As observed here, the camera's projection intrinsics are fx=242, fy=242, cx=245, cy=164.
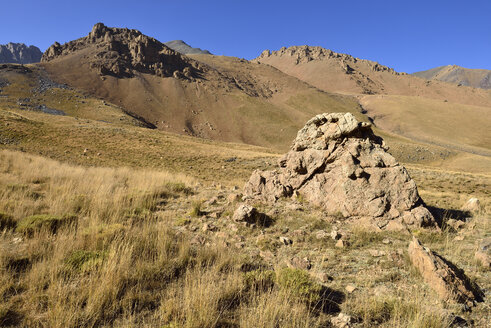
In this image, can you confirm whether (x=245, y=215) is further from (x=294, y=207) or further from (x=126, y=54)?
(x=126, y=54)

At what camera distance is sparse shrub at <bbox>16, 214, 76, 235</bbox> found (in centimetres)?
448

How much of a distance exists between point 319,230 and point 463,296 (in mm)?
2830

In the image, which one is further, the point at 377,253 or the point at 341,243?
the point at 341,243

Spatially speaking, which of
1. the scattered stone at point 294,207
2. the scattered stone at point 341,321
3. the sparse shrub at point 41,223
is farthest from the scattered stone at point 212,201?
the scattered stone at point 341,321

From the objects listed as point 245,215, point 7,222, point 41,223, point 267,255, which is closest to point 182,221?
point 245,215

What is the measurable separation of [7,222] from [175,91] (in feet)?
293

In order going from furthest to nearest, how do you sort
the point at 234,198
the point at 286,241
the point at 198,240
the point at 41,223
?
the point at 234,198
the point at 286,241
the point at 198,240
the point at 41,223

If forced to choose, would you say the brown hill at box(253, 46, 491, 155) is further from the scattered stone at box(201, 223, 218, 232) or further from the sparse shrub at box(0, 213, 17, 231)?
the sparse shrub at box(0, 213, 17, 231)

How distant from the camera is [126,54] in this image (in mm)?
96625

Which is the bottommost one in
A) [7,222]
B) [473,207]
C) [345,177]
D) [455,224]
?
[7,222]

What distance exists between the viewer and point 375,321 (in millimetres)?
2885

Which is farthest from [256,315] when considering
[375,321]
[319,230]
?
[319,230]

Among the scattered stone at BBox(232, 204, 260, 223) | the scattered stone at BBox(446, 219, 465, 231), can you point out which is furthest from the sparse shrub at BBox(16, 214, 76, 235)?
the scattered stone at BBox(446, 219, 465, 231)

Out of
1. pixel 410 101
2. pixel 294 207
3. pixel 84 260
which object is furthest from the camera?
pixel 410 101
